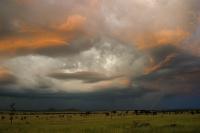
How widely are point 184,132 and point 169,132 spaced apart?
1872 millimetres

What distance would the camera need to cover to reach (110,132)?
41875 mm

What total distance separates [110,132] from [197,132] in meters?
10.5

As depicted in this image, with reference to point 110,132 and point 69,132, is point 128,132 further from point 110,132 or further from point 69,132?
point 69,132

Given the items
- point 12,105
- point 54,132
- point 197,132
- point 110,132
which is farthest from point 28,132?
point 12,105

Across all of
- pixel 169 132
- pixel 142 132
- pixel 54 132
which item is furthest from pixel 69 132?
pixel 169 132

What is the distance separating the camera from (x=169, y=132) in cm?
4128

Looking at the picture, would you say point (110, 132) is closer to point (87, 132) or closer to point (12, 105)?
point (87, 132)

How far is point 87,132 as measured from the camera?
42.8 meters

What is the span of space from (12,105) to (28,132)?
58.4 meters

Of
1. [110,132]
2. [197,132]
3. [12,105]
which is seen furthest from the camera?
[12,105]

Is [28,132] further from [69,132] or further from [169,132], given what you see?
[169,132]

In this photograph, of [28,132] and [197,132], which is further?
[28,132]

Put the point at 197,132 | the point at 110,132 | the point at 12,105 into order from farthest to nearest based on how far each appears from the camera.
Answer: the point at 12,105 → the point at 110,132 → the point at 197,132

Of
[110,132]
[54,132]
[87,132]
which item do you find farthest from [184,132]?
[54,132]
